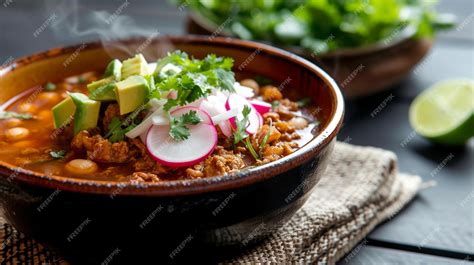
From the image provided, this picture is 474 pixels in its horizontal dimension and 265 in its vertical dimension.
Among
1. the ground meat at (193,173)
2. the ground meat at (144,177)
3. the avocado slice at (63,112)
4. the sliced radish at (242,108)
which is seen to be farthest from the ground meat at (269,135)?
the avocado slice at (63,112)

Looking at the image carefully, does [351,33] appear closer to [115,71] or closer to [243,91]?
[243,91]

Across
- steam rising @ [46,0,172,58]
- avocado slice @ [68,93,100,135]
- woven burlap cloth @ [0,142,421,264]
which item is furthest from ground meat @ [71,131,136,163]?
steam rising @ [46,0,172,58]

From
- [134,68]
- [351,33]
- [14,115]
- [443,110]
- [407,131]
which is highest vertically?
[134,68]

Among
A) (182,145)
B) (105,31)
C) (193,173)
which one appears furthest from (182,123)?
(105,31)

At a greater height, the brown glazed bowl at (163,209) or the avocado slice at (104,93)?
the avocado slice at (104,93)

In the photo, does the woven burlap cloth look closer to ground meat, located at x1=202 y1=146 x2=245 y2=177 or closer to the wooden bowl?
ground meat, located at x1=202 y1=146 x2=245 y2=177

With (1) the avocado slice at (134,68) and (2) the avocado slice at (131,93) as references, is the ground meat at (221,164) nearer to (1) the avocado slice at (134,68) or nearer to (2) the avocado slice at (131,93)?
(2) the avocado slice at (131,93)
